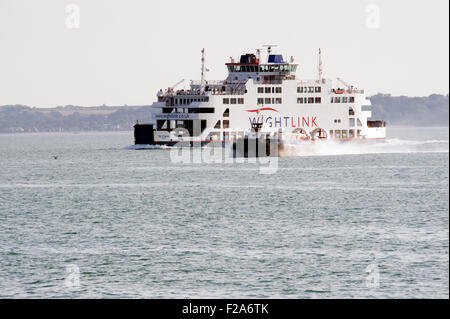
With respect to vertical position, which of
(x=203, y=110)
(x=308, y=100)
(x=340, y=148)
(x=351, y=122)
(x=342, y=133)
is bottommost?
(x=340, y=148)

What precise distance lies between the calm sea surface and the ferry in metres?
37.7

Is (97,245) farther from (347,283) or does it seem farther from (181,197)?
(181,197)

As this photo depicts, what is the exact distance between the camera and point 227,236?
3238cm

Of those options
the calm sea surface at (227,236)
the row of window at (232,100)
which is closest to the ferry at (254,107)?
the row of window at (232,100)

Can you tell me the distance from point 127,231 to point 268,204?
13.6m

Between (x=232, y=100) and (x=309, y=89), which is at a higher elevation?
(x=309, y=89)

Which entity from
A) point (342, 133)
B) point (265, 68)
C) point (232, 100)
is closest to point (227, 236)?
point (232, 100)

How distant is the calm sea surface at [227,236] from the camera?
22.2 metres

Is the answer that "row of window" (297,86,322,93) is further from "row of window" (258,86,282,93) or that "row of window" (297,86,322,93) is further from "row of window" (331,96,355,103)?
"row of window" (258,86,282,93)

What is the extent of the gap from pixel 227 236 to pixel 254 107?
247 feet

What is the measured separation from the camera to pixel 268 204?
4566 cm

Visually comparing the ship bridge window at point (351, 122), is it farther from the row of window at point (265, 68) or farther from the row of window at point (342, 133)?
the row of window at point (265, 68)

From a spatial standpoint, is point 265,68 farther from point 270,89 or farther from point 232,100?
point 232,100
